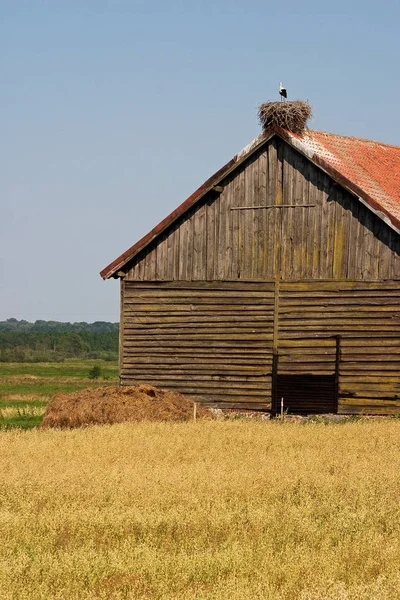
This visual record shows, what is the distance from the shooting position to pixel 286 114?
26688mm

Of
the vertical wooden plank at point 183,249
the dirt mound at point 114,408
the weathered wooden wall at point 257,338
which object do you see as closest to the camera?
the dirt mound at point 114,408

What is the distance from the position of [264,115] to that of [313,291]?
4.77m

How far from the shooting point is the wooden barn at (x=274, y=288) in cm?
2516

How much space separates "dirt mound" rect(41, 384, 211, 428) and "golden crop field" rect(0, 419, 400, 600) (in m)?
5.35

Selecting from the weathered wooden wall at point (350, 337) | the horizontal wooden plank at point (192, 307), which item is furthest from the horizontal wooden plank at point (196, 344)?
the horizontal wooden plank at point (192, 307)

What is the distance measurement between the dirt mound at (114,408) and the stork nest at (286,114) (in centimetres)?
749

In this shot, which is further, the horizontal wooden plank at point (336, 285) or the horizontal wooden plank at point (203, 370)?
the horizontal wooden plank at point (203, 370)

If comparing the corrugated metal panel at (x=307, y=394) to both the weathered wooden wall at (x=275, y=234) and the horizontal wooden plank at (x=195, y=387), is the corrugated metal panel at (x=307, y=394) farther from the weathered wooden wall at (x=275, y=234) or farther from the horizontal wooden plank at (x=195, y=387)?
the weathered wooden wall at (x=275, y=234)

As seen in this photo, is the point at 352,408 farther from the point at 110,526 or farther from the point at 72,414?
the point at 110,526

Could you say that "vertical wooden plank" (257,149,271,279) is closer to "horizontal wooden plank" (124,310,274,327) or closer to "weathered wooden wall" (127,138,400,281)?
"weathered wooden wall" (127,138,400,281)

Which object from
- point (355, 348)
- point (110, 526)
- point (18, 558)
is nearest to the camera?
point (18, 558)

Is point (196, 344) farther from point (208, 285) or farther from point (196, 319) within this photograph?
point (208, 285)

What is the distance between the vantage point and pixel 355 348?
25.3 meters

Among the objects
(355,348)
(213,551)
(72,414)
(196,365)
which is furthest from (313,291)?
(213,551)
